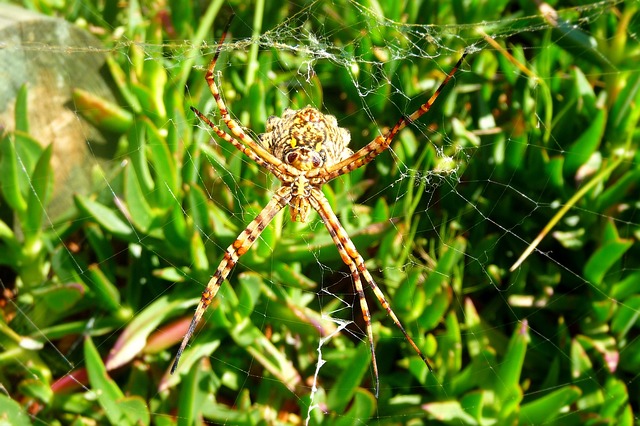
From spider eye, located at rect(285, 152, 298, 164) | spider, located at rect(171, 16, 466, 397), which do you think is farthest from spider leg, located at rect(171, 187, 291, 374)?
spider eye, located at rect(285, 152, 298, 164)

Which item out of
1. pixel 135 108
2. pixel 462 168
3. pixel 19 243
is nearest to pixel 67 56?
pixel 135 108

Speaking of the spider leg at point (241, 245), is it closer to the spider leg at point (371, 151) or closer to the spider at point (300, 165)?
the spider at point (300, 165)

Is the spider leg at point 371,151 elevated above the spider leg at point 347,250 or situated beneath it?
elevated above

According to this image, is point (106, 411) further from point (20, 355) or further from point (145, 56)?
point (145, 56)

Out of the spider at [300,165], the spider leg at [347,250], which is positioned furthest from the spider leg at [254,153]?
the spider leg at [347,250]

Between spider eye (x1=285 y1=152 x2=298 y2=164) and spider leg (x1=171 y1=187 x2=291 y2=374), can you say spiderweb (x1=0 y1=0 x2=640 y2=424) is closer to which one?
spider leg (x1=171 y1=187 x2=291 y2=374)
